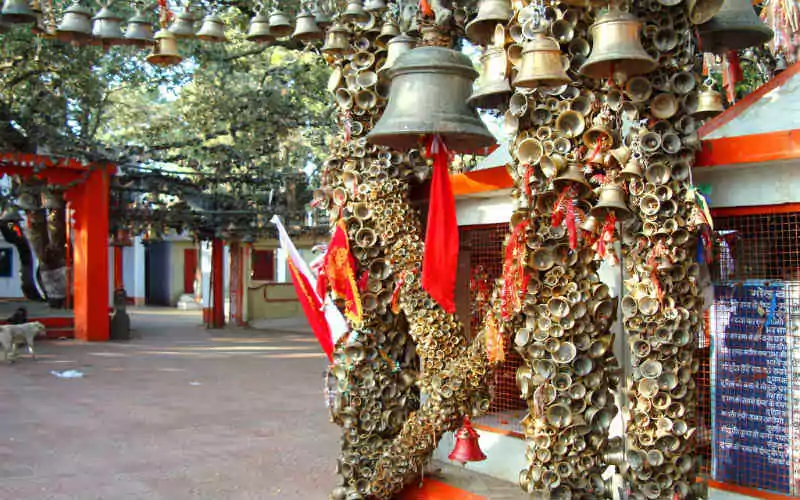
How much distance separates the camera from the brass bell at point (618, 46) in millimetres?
4789

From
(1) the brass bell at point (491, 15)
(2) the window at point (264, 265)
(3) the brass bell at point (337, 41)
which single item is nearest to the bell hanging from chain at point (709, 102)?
(1) the brass bell at point (491, 15)

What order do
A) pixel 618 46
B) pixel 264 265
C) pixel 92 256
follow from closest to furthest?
1. pixel 618 46
2. pixel 92 256
3. pixel 264 265

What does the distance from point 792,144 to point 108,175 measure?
18038 mm

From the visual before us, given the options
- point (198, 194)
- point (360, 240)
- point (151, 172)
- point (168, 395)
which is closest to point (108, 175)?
point (151, 172)

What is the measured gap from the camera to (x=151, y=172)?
21.5 meters

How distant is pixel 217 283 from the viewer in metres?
24.9

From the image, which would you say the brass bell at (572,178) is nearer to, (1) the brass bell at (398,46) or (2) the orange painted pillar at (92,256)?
(1) the brass bell at (398,46)

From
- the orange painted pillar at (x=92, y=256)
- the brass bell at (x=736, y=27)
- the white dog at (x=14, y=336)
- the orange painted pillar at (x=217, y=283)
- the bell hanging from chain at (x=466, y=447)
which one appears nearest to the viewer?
the brass bell at (x=736, y=27)

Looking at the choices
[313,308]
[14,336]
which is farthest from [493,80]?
[14,336]

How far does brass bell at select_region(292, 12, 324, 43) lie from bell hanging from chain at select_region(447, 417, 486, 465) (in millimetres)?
3716

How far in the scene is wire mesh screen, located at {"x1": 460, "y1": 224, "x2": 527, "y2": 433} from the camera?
7695mm

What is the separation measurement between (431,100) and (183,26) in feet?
10.8

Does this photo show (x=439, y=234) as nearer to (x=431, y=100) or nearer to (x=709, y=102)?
(x=431, y=100)

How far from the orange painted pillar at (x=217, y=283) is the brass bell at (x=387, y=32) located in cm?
1851
